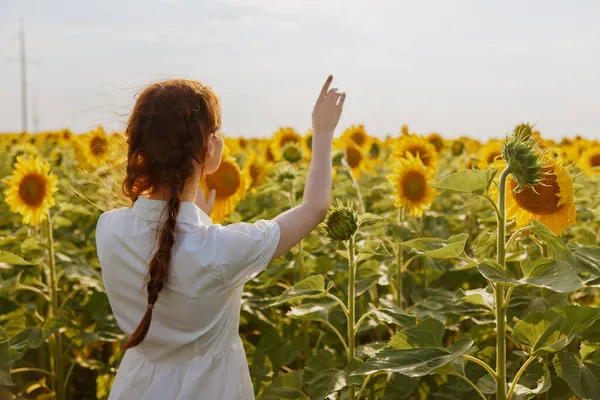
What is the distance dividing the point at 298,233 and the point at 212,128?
0.34 metres

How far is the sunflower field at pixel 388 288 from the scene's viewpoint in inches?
66.0

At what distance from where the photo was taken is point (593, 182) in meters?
4.31

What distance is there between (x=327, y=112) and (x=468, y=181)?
1.42ft

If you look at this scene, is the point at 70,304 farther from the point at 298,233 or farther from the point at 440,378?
the point at 298,233

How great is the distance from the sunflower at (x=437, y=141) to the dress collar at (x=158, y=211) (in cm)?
346

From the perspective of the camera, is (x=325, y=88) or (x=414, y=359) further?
(x=325, y=88)

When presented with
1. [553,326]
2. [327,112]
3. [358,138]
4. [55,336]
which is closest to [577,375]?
[553,326]

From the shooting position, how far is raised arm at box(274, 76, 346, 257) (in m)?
1.75

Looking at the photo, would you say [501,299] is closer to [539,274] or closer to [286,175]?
[539,274]

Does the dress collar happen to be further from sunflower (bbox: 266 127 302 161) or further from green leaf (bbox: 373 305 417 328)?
sunflower (bbox: 266 127 302 161)

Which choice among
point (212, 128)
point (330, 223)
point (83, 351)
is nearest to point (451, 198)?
point (83, 351)

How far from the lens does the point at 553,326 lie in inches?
65.6

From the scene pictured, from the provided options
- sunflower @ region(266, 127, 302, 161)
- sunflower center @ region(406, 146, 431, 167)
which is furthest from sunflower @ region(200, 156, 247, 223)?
sunflower @ region(266, 127, 302, 161)

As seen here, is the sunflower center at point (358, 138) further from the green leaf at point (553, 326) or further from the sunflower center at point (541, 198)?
the green leaf at point (553, 326)
